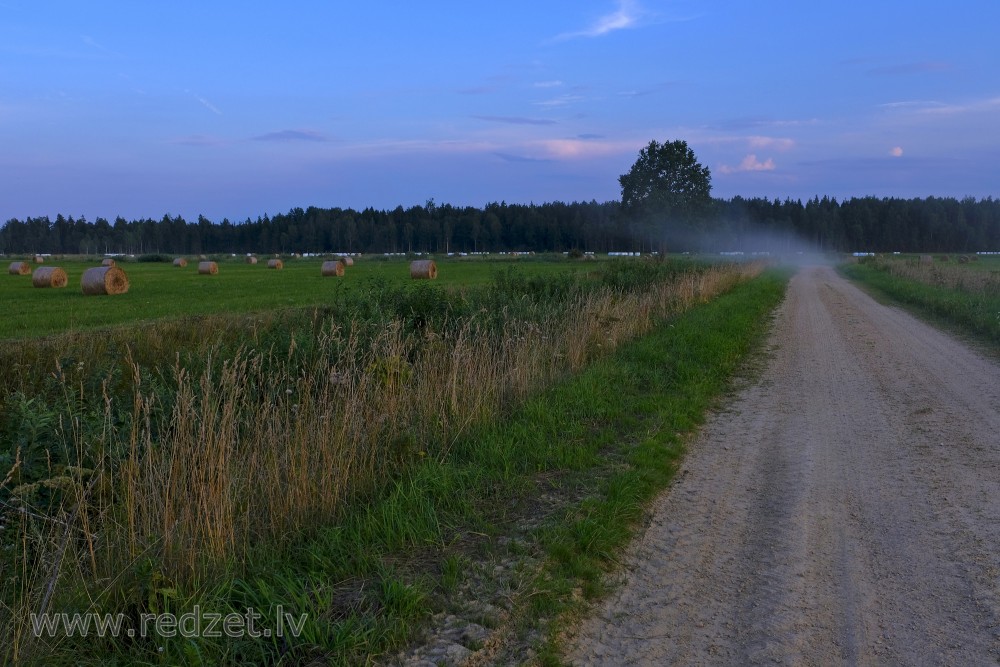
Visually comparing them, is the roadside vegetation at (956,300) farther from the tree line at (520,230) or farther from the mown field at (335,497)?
the tree line at (520,230)

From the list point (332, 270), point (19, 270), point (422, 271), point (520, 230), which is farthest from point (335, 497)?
point (520, 230)

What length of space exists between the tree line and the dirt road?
11438cm

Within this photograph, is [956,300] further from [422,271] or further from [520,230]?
[520,230]

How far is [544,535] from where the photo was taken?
15.8 feet

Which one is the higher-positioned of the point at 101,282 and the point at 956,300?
the point at 101,282

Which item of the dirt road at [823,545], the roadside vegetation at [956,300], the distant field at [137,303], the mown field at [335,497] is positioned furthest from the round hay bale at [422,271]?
the dirt road at [823,545]

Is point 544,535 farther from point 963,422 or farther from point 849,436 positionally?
point 963,422

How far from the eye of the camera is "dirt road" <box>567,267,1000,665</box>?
143 inches

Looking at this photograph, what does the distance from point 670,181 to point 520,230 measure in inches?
2433

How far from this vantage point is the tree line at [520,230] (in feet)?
Answer: 443

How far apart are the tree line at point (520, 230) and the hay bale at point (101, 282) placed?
100478 mm

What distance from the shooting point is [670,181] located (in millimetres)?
78250

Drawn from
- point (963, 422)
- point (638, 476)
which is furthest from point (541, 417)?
point (963, 422)

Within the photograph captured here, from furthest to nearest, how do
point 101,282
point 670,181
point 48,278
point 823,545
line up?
point 670,181 → point 48,278 → point 101,282 → point 823,545
